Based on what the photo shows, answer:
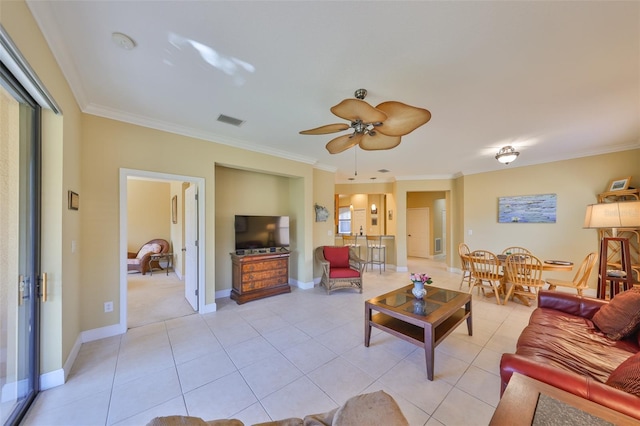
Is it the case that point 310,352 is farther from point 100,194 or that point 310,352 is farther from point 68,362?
point 100,194

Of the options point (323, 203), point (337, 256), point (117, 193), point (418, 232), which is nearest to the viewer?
point (117, 193)

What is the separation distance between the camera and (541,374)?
122 centimetres

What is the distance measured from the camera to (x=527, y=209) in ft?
16.4

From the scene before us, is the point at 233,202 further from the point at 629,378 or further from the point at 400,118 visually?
the point at 629,378

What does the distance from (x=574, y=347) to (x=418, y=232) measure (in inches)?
303

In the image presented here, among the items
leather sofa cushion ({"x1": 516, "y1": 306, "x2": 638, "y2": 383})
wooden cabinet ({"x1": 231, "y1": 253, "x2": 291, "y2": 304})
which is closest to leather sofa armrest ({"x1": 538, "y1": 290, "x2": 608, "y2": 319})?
leather sofa cushion ({"x1": 516, "y1": 306, "x2": 638, "y2": 383})

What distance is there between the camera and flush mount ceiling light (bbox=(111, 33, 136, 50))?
5.63 ft

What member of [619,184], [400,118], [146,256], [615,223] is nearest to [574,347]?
[615,223]

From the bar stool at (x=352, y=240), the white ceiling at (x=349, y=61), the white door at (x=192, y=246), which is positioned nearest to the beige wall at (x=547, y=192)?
the white ceiling at (x=349, y=61)

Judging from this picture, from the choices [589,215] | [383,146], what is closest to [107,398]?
[383,146]

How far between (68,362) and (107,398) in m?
0.73

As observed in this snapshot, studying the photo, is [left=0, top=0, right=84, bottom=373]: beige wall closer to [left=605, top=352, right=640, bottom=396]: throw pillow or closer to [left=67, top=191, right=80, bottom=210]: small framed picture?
[left=67, top=191, right=80, bottom=210]: small framed picture

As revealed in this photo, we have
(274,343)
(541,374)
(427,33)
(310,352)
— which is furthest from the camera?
(274,343)

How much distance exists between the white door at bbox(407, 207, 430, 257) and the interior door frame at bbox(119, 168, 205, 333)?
781 centimetres
